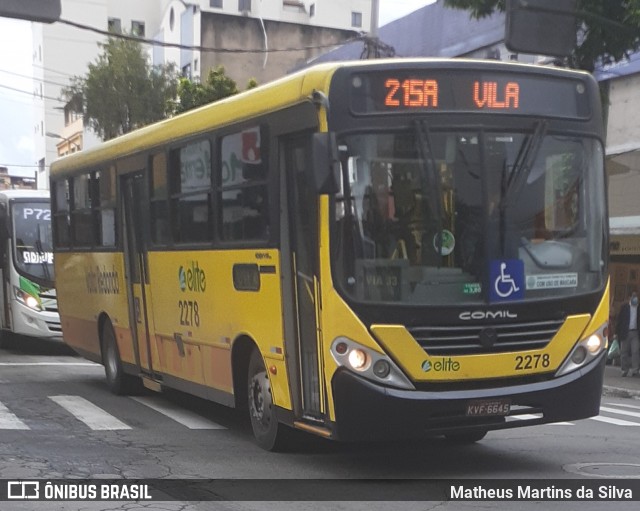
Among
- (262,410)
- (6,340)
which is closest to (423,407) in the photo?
(262,410)

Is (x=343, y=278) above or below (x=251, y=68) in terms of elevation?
below

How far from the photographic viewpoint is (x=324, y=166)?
7938 mm

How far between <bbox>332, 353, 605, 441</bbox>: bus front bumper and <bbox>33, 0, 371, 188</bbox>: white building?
25.6 m

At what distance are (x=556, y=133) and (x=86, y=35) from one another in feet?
264

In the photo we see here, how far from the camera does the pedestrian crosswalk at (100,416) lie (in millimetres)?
11398

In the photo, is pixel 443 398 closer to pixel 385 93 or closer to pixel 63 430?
pixel 385 93

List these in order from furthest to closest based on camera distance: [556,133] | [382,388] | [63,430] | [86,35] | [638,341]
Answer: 1. [86,35]
2. [638,341]
3. [63,430]
4. [556,133]
5. [382,388]

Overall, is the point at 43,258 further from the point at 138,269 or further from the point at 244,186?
the point at 244,186

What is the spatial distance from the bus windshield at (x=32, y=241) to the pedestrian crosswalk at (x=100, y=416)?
7763 mm

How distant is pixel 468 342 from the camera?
8.19 metres

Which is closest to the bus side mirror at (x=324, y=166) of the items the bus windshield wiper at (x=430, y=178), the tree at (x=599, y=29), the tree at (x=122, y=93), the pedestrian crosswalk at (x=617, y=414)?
the bus windshield wiper at (x=430, y=178)

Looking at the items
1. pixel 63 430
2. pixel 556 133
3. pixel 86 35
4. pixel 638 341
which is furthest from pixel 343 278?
pixel 86 35

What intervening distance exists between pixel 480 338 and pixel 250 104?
122 inches

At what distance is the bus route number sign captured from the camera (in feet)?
26.9
